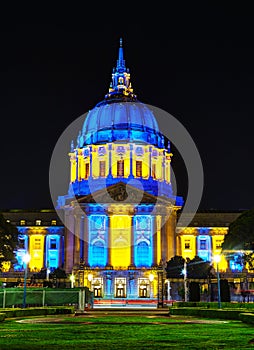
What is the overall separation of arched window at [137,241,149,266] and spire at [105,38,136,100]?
4430 cm

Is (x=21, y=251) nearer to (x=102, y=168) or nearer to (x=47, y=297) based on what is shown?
(x=102, y=168)

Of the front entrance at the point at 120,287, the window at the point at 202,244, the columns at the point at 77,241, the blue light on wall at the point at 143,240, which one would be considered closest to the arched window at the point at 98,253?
the columns at the point at 77,241

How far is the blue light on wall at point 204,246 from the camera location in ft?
392

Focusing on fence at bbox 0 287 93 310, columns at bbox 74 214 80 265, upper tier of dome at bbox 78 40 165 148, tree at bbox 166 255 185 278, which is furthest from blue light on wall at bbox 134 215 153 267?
fence at bbox 0 287 93 310

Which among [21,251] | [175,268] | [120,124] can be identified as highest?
[120,124]

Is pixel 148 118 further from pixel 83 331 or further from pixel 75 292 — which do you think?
pixel 83 331

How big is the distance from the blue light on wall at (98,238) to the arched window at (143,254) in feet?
21.2

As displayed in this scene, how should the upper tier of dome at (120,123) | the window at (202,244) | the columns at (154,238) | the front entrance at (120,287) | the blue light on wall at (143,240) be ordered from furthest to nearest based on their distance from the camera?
the upper tier of dome at (120,123) < the window at (202,244) < the blue light on wall at (143,240) < the columns at (154,238) < the front entrance at (120,287)

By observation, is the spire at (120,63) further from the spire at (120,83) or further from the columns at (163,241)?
the columns at (163,241)

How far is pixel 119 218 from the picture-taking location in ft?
368

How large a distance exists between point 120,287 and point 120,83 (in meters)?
62.3

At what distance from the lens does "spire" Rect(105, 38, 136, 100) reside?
142 metres

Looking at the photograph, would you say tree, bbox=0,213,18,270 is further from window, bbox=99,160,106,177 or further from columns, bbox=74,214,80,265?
window, bbox=99,160,106,177

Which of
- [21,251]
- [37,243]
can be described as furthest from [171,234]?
[21,251]
